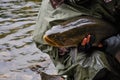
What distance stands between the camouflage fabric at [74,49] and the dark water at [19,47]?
1003 millimetres

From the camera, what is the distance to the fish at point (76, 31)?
302 centimetres

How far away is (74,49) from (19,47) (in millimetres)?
2369

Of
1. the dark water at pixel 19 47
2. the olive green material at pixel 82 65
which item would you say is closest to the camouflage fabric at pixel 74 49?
the olive green material at pixel 82 65

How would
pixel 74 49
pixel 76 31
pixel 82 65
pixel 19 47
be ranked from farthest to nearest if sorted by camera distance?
pixel 19 47 < pixel 74 49 < pixel 82 65 < pixel 76 31

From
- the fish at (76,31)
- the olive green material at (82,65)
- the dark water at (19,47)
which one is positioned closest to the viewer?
the fish at (76,31)

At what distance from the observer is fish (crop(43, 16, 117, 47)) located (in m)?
3.02

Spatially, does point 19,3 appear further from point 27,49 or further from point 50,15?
point 50,15

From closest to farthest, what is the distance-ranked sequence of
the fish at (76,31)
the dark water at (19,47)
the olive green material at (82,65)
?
1. the fish at (76,31)
2. the olive green material at (82,65)
3. the dark water at (19,47)

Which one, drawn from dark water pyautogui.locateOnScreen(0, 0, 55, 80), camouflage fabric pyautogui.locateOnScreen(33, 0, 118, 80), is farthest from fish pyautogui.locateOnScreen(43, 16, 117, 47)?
dark water pyautogui.locateOnScreen(0, 0, 55, 80)

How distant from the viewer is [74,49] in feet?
11.1

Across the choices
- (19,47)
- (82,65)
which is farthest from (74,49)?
(19,47)

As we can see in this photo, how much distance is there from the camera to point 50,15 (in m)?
3.53

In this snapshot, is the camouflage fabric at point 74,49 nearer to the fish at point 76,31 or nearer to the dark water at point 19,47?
the fish at point 76,31

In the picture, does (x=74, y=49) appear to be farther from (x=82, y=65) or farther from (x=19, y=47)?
(x=19, y=47)
